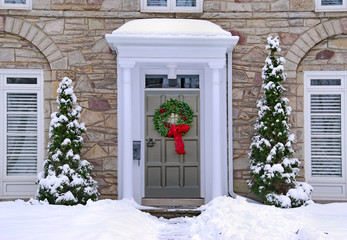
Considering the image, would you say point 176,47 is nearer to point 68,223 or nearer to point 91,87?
point 91,87

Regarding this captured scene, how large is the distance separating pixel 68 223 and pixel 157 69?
351cm

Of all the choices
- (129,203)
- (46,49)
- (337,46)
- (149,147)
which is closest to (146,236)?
(129,203)

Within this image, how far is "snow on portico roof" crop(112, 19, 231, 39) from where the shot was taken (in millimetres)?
6617

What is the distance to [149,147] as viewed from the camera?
749cm

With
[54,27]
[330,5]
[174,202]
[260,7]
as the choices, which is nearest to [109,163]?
[174,202]

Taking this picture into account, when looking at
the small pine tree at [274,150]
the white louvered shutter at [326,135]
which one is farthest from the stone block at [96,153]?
Answer: the white louvered shutter at [326,135]

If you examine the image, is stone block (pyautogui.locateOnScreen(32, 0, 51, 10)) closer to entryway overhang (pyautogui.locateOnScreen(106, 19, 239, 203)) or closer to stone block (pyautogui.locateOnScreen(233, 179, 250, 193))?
entryway overhang (pyautogui.locateOnScreen(106, 19, 239, 203))

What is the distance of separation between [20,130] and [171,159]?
269 cm

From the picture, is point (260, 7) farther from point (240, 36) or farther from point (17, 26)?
point (17, 26)

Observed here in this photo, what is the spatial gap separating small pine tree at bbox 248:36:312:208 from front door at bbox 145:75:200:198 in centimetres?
114

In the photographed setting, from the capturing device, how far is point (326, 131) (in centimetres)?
739

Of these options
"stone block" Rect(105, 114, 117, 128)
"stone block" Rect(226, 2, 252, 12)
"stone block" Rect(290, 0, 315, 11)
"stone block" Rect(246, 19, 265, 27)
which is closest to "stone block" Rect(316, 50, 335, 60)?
"stone block" Rect(290, 0, 315, 11)

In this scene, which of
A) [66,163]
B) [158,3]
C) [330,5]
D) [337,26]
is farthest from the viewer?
[158,3]

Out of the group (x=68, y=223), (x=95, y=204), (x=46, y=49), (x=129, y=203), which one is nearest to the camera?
(x=68, y=223)
